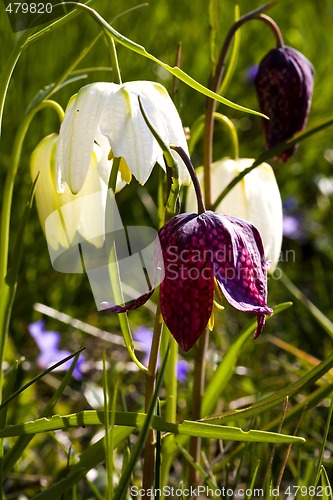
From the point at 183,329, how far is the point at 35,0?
630 millimetres

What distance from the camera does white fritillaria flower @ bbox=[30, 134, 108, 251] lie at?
1.02 metres

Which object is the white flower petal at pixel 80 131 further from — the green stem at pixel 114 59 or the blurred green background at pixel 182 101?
the blurred green background at pixel 182 101

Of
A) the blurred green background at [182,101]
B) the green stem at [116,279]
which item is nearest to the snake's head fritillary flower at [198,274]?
the green stem at [116,279]

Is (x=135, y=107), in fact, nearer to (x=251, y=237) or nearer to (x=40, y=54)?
(x=251, y=237)

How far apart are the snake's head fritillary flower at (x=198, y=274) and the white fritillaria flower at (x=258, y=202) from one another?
0.95ft

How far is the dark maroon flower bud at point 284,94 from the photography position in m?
1.17

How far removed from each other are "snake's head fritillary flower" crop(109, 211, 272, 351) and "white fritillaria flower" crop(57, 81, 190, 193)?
8 cm

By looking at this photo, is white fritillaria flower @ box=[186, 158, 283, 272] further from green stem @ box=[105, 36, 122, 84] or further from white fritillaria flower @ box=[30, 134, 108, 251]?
green stem @ box=[105, 36, 122, 84]

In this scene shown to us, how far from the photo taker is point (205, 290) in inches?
32.5

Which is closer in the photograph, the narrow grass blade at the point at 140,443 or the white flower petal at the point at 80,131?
the narrow grass blade at the point at 140,443

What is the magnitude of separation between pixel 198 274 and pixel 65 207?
0.90 ft


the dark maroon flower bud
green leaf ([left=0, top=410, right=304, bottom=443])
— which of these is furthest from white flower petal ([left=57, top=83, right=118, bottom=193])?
the dark maroon flower bud

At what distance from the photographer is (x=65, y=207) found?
1.04 meters

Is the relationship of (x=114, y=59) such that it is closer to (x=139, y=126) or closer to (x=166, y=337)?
(x=139, y=126)
